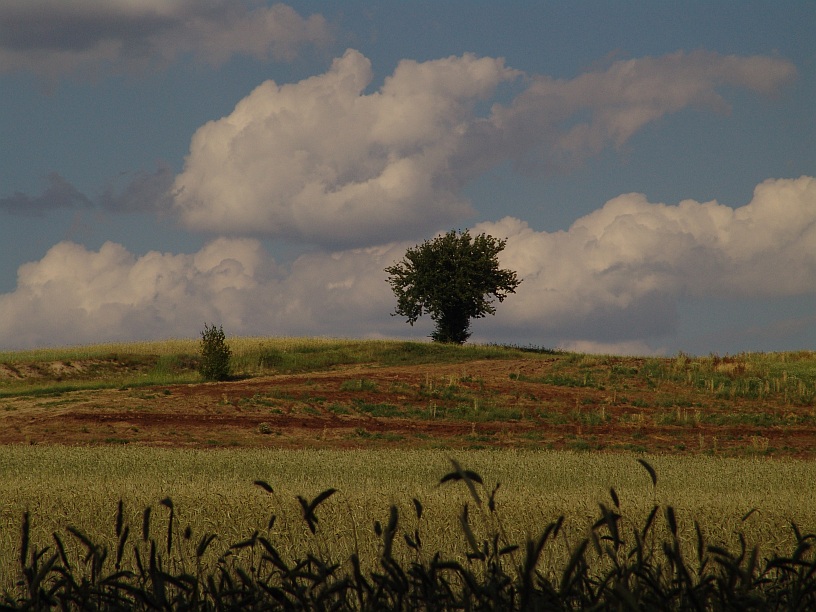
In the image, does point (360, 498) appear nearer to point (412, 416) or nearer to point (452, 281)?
point (412, 416)

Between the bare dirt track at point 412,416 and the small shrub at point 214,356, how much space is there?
20.6 feet

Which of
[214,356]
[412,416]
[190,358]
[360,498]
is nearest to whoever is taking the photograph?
[360,498]

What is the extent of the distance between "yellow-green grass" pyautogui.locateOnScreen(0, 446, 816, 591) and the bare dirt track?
5986 millimetres

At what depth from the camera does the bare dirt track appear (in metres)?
26.8

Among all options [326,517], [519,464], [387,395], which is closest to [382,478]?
[519,464]

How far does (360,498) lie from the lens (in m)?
11.5

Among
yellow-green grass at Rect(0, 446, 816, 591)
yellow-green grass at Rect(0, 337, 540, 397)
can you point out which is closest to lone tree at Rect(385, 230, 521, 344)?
yellow-green grass at Rect(0, 337, 540, 397)

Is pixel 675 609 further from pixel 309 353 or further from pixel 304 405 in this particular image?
pixel 309 353

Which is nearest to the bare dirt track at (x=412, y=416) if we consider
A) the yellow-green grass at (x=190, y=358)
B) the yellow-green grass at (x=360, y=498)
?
the yellow-green grass at (x=360, y=498)

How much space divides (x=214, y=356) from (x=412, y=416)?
13.9 meters

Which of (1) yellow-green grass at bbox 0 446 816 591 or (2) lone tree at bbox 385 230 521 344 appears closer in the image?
(1) yellow-green grass at bbox 0 446 816 591

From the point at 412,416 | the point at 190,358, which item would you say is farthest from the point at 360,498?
the point at 190,358

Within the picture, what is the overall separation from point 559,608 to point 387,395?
3174 cm

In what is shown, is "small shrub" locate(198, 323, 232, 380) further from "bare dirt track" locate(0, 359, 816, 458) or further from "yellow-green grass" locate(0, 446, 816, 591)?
"yellow-green grass" locate(0, 446, 816, 591)
